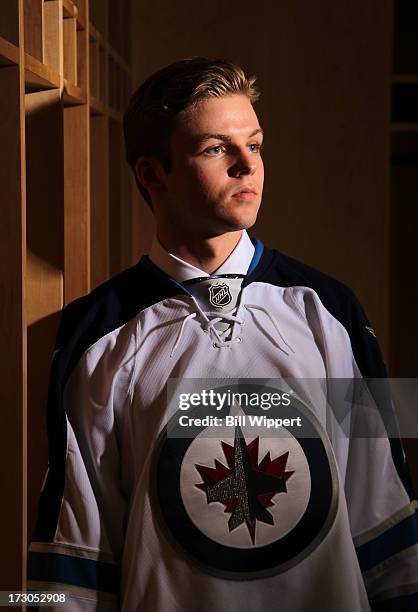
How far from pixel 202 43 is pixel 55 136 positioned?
35.5 inches

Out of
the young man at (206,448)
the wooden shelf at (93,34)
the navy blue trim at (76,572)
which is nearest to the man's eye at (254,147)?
the young man at (206,448)

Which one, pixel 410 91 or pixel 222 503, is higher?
pixel 410 91

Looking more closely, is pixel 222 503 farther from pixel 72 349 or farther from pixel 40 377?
pixel 40 377

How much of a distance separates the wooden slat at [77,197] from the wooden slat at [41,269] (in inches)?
2.4

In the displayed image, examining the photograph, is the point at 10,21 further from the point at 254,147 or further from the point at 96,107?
the point at 96,107

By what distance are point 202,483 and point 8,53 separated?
0.48m

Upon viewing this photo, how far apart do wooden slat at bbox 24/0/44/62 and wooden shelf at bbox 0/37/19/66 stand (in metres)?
0.14

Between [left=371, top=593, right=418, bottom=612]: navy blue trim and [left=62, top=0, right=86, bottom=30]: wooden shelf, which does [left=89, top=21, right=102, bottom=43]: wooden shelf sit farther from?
[left=371, top=593, right=418, bottom=612]: navy blue trim

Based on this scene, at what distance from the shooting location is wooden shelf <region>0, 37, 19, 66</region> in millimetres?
889

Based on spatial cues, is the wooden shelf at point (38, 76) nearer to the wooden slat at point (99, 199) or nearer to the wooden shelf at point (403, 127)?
the wooden slat at point (99, 199)

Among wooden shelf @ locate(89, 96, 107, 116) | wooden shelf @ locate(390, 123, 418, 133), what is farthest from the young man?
wooden shelf @ locate(390, 123, 418, 133)

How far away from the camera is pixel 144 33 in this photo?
6.38ft

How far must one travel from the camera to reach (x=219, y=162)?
911mm

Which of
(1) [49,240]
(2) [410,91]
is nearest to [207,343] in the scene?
(1) [49,240]
